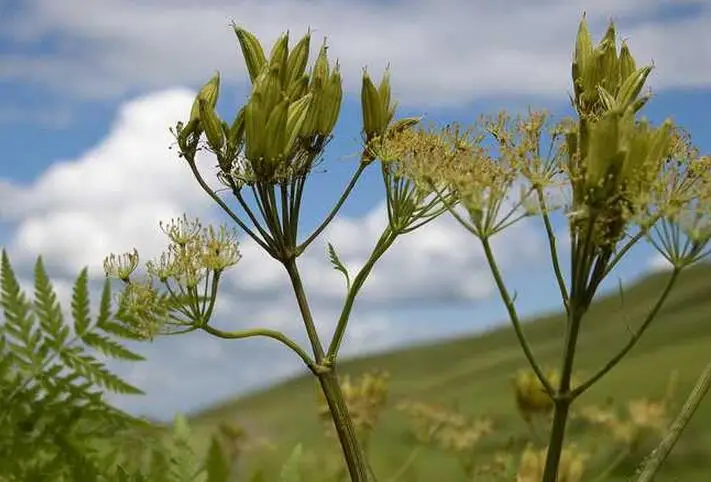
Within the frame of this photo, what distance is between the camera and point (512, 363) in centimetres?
2088

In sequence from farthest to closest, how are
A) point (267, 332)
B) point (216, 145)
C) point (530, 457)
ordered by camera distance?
point (530, 457), point (216, 145), point (267, 332)

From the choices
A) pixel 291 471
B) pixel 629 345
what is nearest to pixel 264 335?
pixel 291 471

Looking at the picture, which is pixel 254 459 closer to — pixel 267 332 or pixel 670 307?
pixel 267 332

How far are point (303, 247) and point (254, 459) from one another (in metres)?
3.75

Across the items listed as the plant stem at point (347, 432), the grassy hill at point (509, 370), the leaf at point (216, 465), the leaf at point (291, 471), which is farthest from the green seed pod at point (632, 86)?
the grassy hill at point (509, 370)

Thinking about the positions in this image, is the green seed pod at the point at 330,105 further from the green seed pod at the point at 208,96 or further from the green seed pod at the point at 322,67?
the green seed pod at the point at 208,96

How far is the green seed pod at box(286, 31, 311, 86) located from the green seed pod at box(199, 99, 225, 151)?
0.60 ft

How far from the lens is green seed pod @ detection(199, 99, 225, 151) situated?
2.39 meters

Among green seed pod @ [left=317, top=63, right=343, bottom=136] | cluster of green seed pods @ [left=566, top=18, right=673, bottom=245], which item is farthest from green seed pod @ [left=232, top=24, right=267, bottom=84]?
cluster of green seed pods @ [left=566, top=18, right=673, bottom=245]

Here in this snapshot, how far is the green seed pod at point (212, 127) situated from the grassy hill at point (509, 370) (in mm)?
8317

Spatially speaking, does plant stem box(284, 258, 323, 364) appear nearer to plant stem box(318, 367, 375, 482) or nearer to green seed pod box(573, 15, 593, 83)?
plant stem box(318, 367, 375, 482)

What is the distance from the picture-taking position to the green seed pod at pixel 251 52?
7.95ft

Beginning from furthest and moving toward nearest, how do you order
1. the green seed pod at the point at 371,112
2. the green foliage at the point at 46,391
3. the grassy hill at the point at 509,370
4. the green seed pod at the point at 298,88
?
the grassy hill at the point at 509,370, the green seed pod at the point at 371,112, the green seed pod at the point at 298,88, the green foliage at the point at 46,391

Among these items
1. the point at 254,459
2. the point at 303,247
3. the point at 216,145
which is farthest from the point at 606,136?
the point at 254,459
